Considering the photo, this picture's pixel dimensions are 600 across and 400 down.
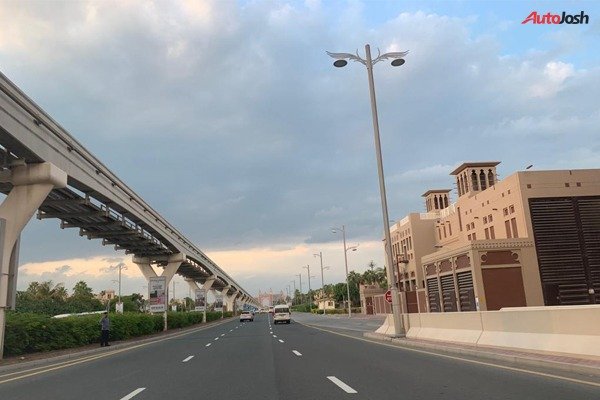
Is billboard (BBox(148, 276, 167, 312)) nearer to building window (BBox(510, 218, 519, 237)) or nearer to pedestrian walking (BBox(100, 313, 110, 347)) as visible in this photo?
pedestrian walking (BBox(100, 313, 110, 347))

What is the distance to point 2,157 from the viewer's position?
75.4 ft

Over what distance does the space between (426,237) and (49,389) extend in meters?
65.4

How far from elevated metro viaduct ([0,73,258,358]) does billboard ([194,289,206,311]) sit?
37.5 metres

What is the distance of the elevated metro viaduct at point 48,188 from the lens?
2123cm

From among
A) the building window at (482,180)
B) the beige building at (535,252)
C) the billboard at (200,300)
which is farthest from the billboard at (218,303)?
the beige building at (535,252)

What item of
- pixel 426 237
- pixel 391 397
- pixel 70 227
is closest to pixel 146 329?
pixel 70 227

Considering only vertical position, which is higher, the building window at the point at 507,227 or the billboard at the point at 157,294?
the building window at the point at 507,227

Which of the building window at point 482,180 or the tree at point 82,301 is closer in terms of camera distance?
the building window at point 482,180

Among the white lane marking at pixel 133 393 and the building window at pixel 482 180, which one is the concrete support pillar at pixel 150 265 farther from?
the white lane marking at pixel 133 393

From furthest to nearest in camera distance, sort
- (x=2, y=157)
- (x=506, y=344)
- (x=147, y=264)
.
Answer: (x=147, y=264) < (x=2, y=157) < (x=506, y=344)

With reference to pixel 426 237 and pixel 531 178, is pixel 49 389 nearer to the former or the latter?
pixel 531 178

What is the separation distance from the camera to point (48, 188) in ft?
77.7

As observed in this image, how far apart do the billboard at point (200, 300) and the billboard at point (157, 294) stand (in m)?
34.3

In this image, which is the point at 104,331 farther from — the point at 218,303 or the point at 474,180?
the point at 218,303
